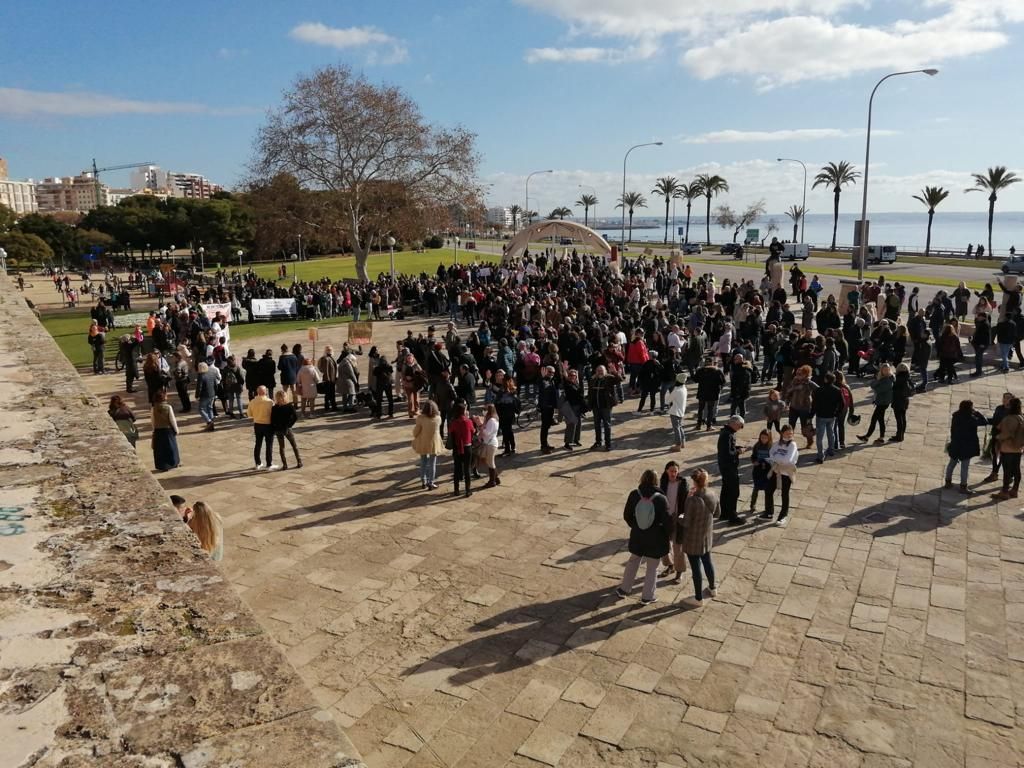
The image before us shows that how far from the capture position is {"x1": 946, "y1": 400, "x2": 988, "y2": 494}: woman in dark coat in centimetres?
1018

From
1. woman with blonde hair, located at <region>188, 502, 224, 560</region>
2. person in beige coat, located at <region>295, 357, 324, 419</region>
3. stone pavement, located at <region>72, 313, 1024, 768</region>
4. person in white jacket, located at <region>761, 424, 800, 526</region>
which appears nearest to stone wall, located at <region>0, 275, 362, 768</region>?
woman with blonde hair, located at <region>188, 502, 224, 560</region>

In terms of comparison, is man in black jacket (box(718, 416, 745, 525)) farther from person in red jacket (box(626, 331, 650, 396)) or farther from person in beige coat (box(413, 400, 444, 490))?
person in red jacket (box(626, 331, 650, 396))

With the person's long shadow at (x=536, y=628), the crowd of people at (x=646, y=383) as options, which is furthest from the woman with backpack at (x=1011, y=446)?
the person's long shadow at (x=536, y=628)

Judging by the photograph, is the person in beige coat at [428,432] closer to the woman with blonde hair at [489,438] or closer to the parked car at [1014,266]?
the woman with blonde hair at [489,438]

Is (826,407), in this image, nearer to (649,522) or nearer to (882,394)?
(882,394)

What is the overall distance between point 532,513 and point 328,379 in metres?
7.65

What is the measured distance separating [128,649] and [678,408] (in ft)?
34.0

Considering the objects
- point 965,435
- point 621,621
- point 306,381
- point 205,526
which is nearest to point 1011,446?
point 965,435

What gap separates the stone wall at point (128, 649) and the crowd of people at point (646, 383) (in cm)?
468

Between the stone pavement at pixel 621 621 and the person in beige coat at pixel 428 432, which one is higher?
the person in beige coat at pixel 428 432

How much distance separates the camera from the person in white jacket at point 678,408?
12.3 meters

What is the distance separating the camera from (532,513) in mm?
10211

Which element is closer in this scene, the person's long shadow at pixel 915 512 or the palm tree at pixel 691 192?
the person's long shadow at pixel 915 512

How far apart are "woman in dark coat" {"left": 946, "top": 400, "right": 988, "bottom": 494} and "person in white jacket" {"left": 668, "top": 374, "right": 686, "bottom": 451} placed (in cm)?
393
